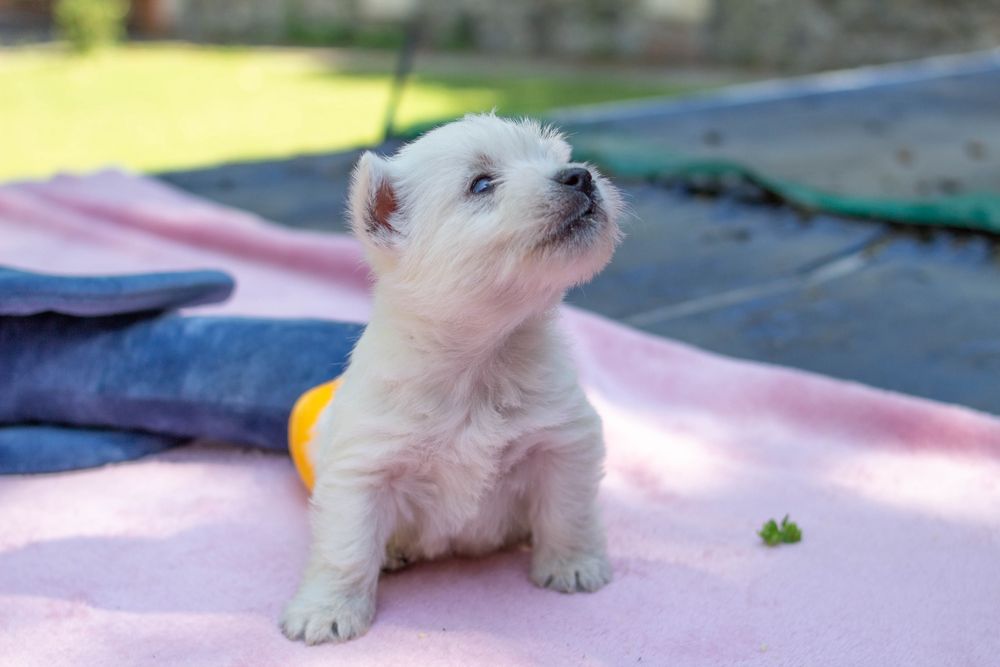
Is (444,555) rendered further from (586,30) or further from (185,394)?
(586,30)

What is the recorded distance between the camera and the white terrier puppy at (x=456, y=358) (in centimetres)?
192

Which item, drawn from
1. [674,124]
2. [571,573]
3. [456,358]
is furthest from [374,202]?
[674,124]

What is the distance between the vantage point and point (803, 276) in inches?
170

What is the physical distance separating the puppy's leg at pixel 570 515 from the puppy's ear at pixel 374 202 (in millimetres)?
526

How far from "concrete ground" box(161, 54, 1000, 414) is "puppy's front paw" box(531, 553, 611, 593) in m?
1.48

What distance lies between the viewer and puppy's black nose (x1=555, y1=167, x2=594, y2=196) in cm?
193

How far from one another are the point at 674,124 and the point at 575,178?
561 cm

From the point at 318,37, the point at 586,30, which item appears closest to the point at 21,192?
the point at 586,30

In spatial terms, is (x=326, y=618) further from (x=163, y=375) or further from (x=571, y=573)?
(x=163, y=375)

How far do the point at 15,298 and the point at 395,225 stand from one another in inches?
51.5

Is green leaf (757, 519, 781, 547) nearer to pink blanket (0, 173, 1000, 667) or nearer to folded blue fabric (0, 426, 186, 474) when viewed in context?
pink blanket (0, 173, 1000, 667)

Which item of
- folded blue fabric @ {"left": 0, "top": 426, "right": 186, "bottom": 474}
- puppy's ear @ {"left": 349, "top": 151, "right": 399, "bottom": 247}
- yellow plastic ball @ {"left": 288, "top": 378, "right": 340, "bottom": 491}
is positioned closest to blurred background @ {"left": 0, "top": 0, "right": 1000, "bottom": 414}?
puppy's ear @ {"left": 349, "top": 151, "right": 399, "bottom": 247}

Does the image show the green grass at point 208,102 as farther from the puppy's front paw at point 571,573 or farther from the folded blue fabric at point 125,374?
the puppy's front paw at point 571,573

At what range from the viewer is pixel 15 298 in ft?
9.18
